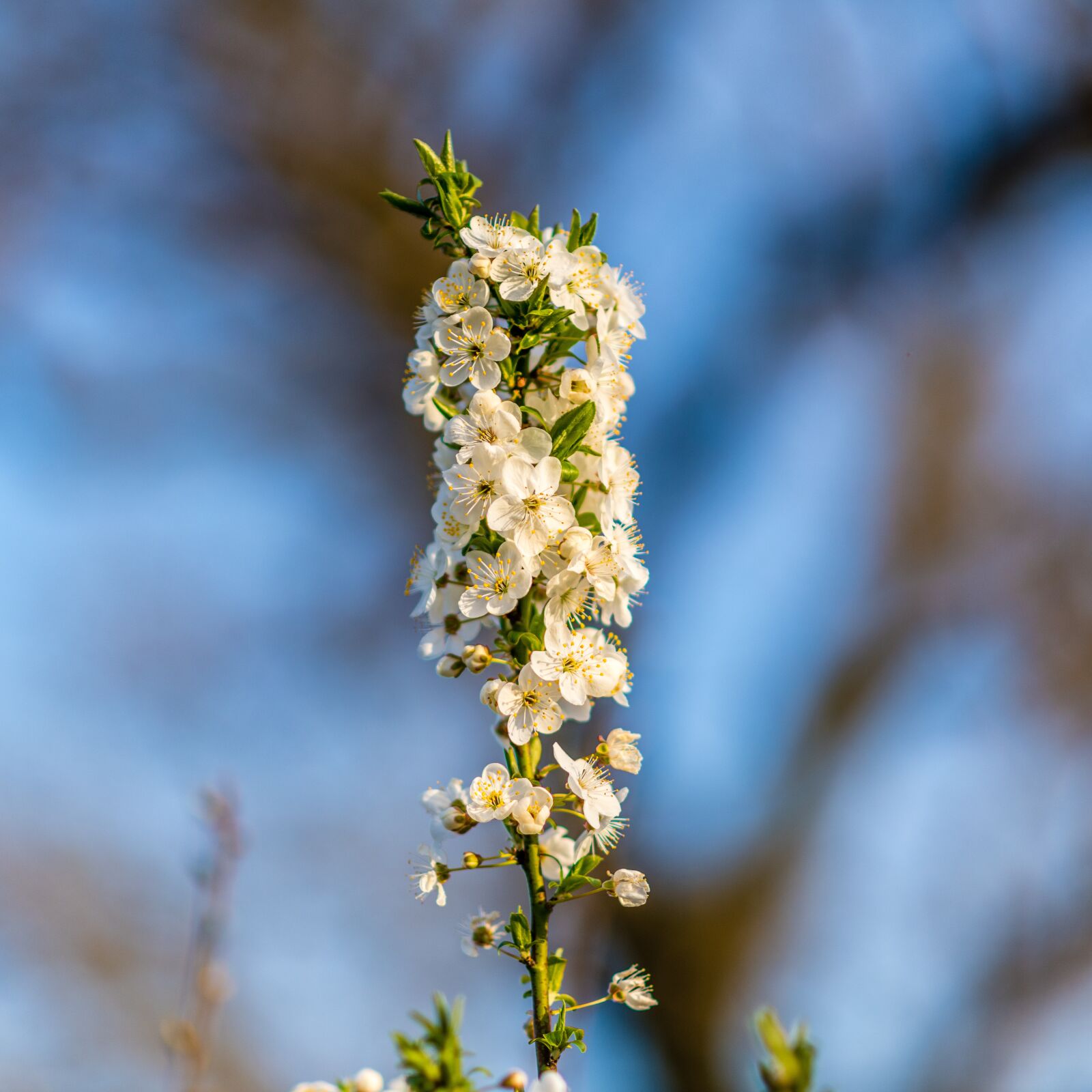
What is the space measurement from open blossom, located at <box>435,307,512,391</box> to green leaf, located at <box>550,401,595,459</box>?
0.09 m

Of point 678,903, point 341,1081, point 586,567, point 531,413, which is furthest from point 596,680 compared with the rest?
point 678,903

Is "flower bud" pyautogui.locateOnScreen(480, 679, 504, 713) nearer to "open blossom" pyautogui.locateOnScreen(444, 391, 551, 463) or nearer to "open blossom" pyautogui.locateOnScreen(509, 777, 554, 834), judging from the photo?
"open blossom" pyautogui.locateOnScreen(509, 777, 554, 834)

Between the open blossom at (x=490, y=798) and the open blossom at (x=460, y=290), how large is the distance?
1.62 feet

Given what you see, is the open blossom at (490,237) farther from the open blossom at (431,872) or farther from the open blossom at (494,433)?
the open blossom at (431,872)

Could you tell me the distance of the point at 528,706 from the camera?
92cm

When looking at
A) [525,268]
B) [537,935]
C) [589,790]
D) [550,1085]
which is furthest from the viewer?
[525,268]

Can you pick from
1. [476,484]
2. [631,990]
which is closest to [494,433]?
[476,484]

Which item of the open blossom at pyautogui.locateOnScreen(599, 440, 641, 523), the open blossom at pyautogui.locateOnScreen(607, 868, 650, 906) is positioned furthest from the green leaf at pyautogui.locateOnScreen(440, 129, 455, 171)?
the open blossom at pyautogui.locateOnScreen(607, 868, 650, 906)

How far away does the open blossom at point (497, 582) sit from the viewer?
3.06ft

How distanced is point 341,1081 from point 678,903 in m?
4.23

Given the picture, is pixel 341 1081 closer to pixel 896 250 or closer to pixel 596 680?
pixel 596 680

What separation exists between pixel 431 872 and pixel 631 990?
24 centimetres

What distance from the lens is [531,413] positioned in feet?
3.34

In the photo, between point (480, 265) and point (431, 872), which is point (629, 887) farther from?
point (480, 265)
